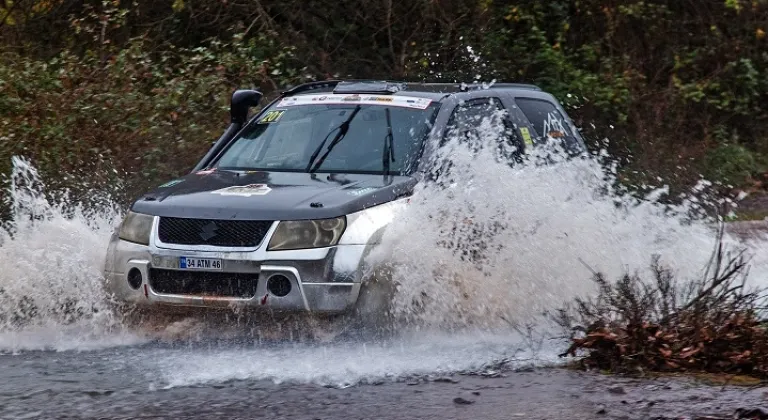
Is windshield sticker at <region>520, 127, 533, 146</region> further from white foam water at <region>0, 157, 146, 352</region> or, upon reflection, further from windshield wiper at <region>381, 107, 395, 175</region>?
white foam water at <region>0, 157, 146, 352</region>

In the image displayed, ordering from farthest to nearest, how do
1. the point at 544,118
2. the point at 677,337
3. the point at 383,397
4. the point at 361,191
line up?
the point at 544,118, the point at 361,191, the point at 677,337, the point at 383,397

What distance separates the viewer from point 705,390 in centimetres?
602

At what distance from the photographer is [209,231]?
291 inches

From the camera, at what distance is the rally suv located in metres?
7.19

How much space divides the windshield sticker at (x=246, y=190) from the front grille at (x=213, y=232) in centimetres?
32

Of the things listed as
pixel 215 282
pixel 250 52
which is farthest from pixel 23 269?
pixel 250 52

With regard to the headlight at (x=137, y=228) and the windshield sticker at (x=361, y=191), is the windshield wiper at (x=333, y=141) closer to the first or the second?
the windshield sticker at (x=361, y=191)

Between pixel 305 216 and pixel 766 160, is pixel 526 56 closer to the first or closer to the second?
pixel 766 160

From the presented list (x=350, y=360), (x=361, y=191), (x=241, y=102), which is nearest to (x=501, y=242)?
(x=361, y=191)

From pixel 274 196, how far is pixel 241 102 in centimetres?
210

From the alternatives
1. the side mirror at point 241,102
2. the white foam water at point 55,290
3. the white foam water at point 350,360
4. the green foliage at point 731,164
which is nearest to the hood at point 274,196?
the white foam water at point 55,290

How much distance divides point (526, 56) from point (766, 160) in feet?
12.0

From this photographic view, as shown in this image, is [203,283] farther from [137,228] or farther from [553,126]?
[553,126]

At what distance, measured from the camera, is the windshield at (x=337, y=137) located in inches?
328
